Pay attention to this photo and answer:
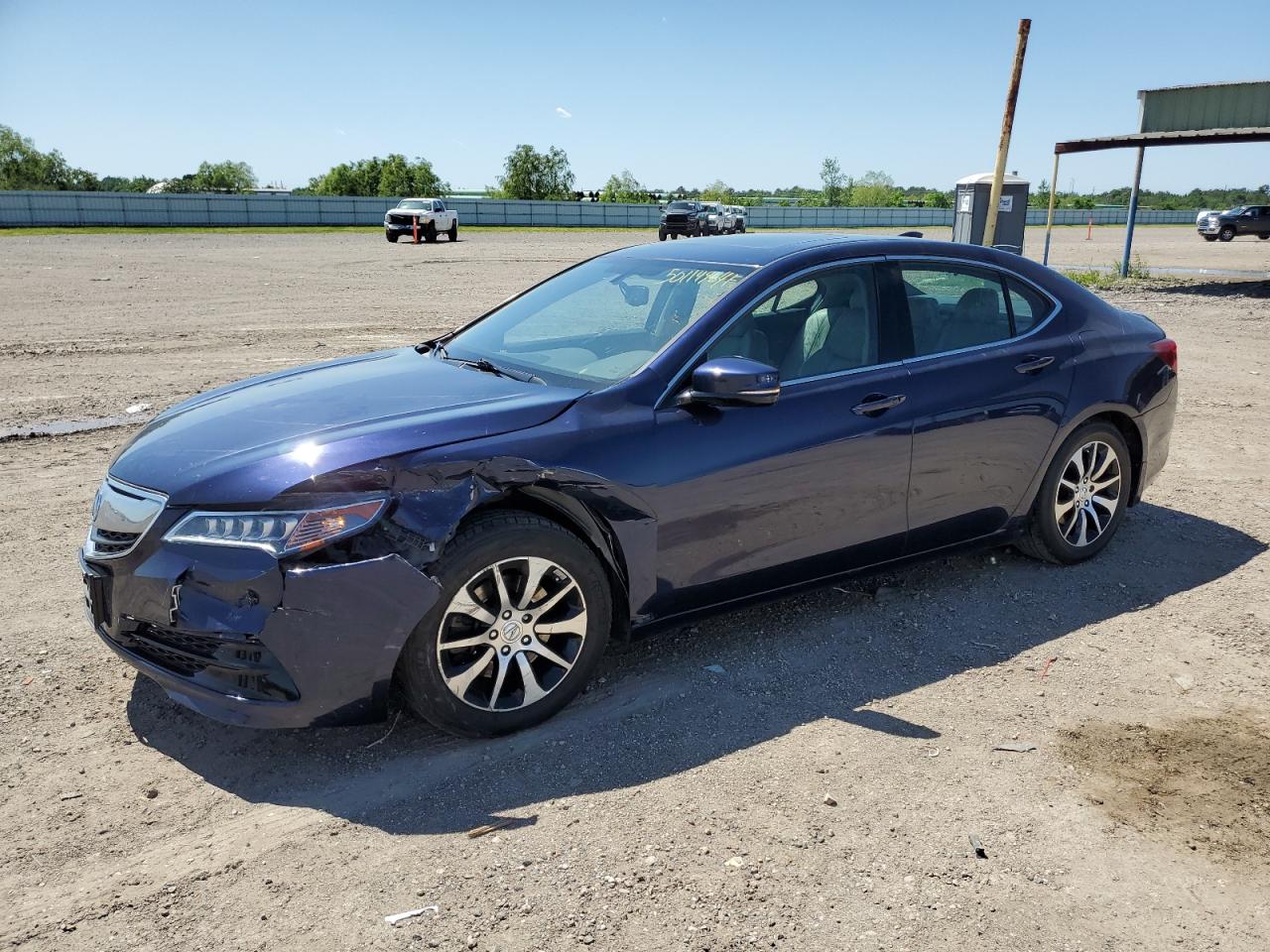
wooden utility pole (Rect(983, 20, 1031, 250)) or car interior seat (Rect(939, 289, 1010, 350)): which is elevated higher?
wooden utility pole (Rect(983, 20, 1031, 250))

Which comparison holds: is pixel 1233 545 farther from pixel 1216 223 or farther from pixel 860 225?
pixel 860 225

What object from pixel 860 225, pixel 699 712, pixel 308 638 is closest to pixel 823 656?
pixel 699 712

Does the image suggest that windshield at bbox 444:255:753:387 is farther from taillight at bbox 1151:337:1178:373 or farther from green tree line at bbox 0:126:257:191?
green tree line at bbox 0:126:257:191

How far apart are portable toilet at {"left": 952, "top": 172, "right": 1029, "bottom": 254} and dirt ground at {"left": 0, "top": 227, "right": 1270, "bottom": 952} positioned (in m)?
15.7

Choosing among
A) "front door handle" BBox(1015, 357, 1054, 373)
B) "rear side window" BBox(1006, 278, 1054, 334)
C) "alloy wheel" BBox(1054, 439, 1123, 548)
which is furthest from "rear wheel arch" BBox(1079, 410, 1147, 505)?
"rear side window" BBox(1006, 278, 1054, 334)

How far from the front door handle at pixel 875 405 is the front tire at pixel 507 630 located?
1372 mm

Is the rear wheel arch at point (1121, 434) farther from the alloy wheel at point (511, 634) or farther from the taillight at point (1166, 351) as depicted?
the alloy wheel at point (511, 634)

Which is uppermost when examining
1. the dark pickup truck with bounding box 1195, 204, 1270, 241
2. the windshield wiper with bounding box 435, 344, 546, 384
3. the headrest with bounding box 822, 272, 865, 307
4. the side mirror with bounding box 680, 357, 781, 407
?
the dark pickup truck with bounding box 1195, 204, 1270, 241

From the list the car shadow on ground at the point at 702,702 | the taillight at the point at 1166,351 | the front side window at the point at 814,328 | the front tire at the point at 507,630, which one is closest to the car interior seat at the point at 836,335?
the front side window at the point at 814,328

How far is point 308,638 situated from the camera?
320cm

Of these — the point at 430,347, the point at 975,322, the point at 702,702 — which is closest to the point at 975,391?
the point at 975,322

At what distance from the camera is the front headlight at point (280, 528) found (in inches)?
126

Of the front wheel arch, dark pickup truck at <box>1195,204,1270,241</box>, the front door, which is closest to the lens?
the front wheel arch

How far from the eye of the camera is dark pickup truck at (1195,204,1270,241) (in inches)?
1822
